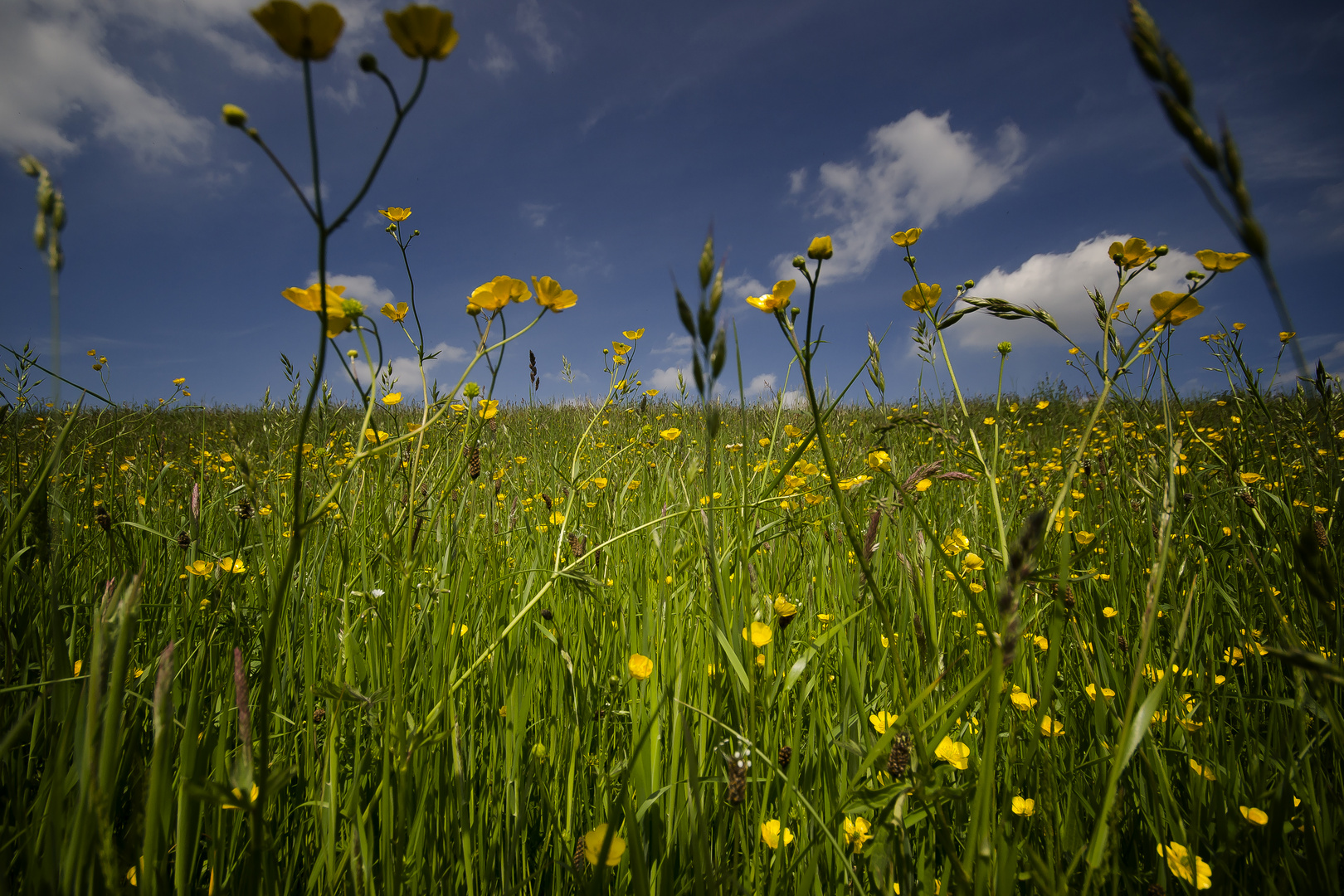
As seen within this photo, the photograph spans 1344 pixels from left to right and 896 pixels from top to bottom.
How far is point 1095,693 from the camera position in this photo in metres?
1.23

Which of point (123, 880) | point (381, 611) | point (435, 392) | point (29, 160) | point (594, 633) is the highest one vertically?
point (29, 160)

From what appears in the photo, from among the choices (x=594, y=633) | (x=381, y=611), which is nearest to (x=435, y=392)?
(x=381, y=611)

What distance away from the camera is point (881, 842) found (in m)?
0.74

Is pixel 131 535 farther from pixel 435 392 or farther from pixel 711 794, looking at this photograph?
pixel 711 794

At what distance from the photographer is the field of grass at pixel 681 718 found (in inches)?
27.9

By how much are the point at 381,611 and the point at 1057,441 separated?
691cm

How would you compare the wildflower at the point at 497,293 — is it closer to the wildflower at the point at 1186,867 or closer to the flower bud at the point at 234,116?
the flower bud at the point at 234,116

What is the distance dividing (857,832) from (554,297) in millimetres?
1155

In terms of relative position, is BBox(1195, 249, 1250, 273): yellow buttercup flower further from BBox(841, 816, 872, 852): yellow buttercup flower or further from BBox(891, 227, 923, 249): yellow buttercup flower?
BBox(841, 816, 872, 852): yellow buttercup flower

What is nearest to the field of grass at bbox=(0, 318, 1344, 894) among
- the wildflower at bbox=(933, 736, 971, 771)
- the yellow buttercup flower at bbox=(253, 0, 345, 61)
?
the wildflower at bbox=(933, 736, 971, 771)

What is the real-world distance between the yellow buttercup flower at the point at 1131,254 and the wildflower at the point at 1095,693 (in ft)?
2.85

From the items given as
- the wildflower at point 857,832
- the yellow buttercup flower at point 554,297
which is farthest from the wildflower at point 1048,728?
the yellow buttercup flower at point 554,297

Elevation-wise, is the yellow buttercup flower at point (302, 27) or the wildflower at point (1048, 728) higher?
the yellow buttercup flower at point (302, 27)

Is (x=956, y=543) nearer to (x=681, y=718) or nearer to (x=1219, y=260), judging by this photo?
(x=1219, y=260)
